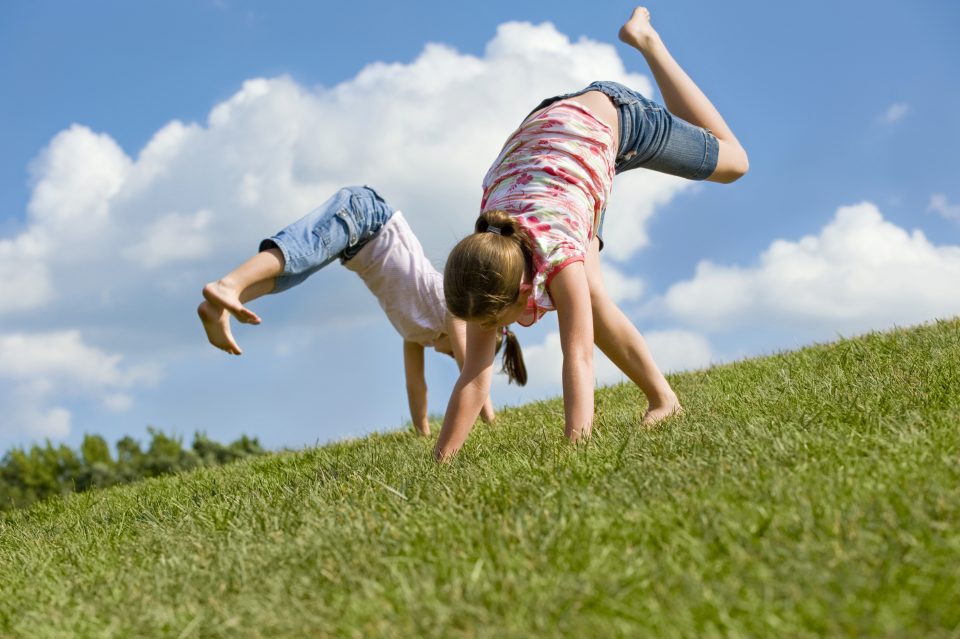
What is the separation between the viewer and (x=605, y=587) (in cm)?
216

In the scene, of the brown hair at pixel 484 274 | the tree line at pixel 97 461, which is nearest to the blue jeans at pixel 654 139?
the brown hair at pixel 484 274

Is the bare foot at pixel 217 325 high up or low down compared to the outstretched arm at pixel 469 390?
up

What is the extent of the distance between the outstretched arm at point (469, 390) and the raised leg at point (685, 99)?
1857mm

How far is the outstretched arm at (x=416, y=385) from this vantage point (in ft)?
23.9

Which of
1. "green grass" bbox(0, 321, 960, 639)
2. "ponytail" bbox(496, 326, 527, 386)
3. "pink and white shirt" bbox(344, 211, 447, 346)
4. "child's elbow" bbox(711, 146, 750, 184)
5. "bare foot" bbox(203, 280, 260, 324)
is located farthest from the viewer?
"ponytail" bbox(496, 326, 527, 386)

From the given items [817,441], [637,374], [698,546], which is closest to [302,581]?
[698,546]

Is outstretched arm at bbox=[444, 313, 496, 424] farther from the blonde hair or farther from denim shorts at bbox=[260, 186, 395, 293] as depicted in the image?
the blonde hair

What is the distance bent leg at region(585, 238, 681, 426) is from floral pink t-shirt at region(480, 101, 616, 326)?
0.78 ft

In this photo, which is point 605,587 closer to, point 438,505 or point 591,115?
point 438,505

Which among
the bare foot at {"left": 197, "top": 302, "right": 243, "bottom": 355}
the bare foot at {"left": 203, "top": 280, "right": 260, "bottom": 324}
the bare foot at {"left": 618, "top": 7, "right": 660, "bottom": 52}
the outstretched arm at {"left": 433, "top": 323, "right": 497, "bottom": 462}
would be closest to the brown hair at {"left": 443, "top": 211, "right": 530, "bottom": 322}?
the outstretched arm at {"left": 433, "top": 323, "right": 497, "bottom": 462}

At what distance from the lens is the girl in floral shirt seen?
4.38 m

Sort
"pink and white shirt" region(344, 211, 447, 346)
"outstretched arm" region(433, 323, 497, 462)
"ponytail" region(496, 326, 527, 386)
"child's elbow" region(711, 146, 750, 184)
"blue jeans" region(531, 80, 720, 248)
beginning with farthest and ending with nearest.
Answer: "ponytail" region(496, 326, 527, 386)
"pink and white shirt" region(344, 211, 447, 346)
"child's elbow" region(711, 146, 750, 184)
"blue jeans" region(531, 80, 720, 248)
"outstretched arm" region(433, 323, 497, 462)

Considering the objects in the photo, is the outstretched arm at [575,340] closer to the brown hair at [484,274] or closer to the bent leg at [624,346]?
the brown hair at [484,274]

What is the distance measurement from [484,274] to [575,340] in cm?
56
